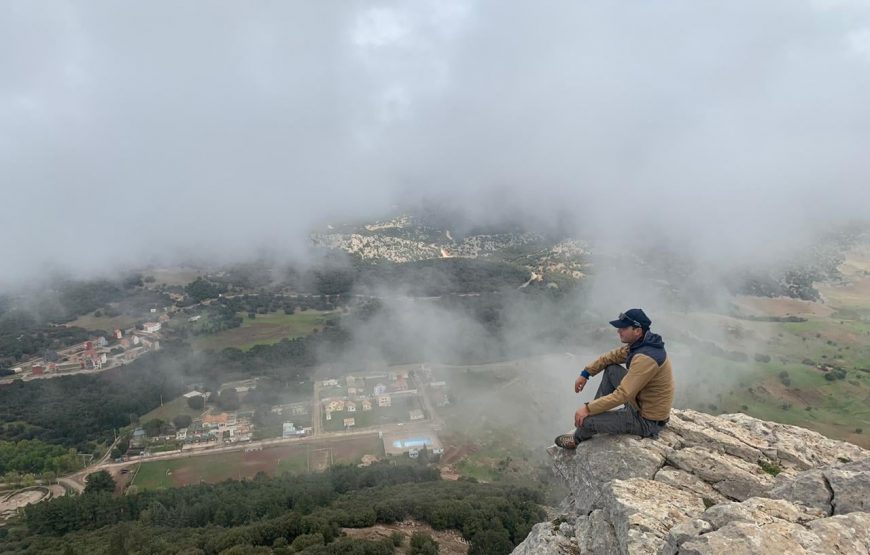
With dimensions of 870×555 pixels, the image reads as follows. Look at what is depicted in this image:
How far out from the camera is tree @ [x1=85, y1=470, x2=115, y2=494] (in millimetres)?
60472

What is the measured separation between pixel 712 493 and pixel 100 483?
2904 inches

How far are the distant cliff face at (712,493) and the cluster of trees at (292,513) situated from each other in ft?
77.2

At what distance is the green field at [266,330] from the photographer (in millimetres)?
108688

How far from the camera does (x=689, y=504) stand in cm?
1177

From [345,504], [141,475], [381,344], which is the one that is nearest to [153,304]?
[381,344]

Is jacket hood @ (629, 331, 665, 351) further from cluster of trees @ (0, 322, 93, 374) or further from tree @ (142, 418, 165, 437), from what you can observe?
cluster of trees @ (0, 322, 93, 374)

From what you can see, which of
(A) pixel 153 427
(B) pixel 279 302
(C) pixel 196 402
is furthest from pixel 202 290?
(A) pixel 153 427

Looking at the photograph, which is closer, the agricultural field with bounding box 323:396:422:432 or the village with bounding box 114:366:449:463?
the village with bounding box 114:366:449:463

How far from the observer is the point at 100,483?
201 ft

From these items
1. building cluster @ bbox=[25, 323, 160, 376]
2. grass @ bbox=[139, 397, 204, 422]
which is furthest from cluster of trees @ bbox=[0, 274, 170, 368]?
grass @ bbox=[139, 397, 204, 422]

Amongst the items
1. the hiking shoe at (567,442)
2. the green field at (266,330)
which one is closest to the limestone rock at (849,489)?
the hiking shoe at (567,442)

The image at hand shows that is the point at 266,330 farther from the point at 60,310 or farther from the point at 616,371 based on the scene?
the point at 616,371

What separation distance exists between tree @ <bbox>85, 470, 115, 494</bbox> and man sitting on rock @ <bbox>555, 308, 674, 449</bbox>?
6926 cm

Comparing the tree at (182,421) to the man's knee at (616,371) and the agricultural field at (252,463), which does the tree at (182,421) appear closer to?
the agricultural field at (252,463)
